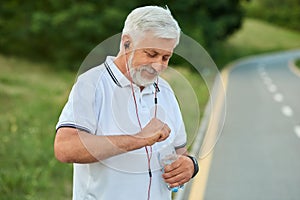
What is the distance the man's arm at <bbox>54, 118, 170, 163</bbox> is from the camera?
1.86 meters

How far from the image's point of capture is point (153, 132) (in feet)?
6.06

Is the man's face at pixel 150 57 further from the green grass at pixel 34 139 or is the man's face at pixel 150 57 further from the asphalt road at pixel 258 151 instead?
the asphalt road at pixel 258 151

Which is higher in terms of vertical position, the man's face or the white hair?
the white hair

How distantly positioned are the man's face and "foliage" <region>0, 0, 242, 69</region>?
54.3 ft

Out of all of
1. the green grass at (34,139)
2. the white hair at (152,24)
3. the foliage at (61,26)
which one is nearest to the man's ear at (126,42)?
the white hair at (152,24)

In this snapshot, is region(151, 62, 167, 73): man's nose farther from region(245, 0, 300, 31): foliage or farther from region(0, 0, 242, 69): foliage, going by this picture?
region(245, 0, 300, 31): foliage

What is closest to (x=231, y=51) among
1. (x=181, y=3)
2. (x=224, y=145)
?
(x=181, y=3)

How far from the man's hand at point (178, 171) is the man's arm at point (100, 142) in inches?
8.8

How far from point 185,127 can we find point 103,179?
0.38 meters

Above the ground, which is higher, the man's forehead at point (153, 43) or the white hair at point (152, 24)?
the white hair at point (152, 24)

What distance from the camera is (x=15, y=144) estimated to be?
7410mm

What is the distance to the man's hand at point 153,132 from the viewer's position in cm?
185

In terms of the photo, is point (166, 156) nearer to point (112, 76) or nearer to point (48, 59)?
point (112, 76)

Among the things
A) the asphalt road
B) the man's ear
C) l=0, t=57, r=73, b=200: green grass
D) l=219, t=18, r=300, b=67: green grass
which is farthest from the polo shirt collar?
l=219, t=18, r=300, b=67: green grass
